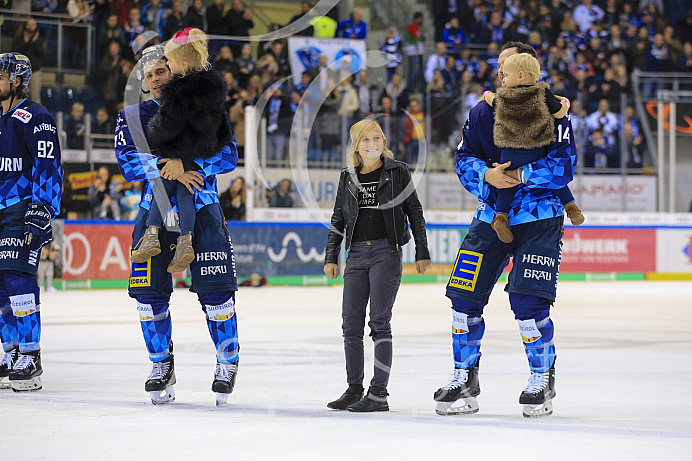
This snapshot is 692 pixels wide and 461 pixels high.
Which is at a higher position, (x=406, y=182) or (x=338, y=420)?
(x=406, y=182)

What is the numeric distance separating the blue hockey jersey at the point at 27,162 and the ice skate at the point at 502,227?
3106mm

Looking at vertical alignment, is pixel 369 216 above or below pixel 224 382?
above

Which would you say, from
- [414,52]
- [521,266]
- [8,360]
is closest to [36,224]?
[8,360]

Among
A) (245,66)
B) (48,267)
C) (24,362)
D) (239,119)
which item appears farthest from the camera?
(245,66)

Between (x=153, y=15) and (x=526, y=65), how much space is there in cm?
1623

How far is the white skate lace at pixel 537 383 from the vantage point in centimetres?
557

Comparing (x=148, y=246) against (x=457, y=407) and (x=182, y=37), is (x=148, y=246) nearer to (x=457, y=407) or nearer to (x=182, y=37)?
(x=182, y=37)

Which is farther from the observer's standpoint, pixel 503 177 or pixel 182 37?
pixel 182 37

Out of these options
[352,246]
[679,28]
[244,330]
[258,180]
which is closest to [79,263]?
[258,180]

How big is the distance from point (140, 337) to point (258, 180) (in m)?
10.0

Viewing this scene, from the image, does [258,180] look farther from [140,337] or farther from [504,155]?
[504,155]

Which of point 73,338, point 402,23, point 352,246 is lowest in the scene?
point 73,338

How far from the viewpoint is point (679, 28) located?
27344mm

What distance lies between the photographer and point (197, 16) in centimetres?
2080
